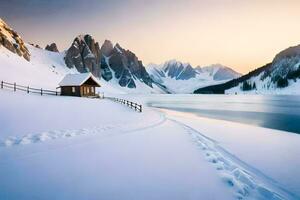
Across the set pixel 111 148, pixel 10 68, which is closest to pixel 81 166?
pixel 111 148

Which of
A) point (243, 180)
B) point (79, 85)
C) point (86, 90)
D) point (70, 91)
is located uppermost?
point (79, 85)

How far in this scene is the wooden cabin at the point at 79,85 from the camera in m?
57.8

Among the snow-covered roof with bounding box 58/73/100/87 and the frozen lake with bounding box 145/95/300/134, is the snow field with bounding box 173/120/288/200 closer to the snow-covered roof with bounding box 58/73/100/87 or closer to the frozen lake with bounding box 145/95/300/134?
the frozen lake with bounding box 145/95/300/134

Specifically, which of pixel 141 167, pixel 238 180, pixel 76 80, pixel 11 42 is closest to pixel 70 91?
pixel 76 80

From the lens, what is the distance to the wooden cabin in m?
57.8

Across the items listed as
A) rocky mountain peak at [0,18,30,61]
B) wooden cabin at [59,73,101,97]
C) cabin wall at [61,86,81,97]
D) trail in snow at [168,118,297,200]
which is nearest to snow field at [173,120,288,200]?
trail in snow at [168,118,297,200]

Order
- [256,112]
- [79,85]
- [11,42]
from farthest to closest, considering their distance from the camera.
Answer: [11,42] < [79,85] < [256,112]

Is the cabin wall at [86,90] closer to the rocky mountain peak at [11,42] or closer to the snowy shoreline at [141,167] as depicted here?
the snowy shoreline at [141,167]

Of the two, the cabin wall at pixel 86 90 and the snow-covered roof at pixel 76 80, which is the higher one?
the snow-covered roof at pixel 76 80

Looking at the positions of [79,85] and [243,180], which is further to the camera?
[79,85]

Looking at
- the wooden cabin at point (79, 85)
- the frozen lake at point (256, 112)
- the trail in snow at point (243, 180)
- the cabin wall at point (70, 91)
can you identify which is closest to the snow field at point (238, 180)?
the trail in snow at point (243, 180)

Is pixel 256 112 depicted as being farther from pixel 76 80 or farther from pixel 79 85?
pixel 76 80

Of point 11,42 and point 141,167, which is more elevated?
point 11,42

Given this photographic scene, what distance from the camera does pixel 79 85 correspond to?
187 feet
